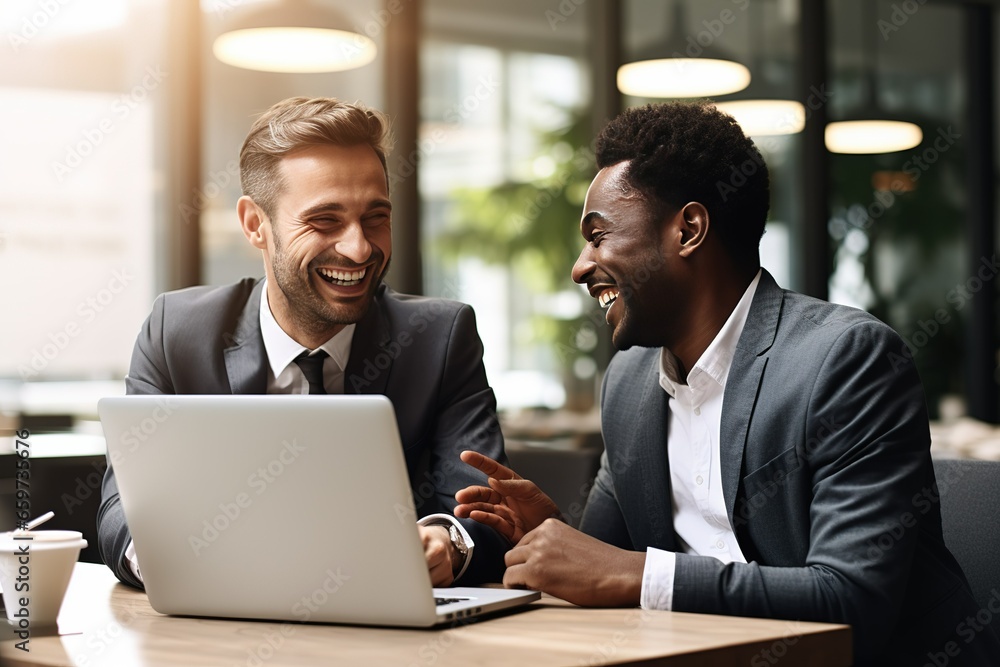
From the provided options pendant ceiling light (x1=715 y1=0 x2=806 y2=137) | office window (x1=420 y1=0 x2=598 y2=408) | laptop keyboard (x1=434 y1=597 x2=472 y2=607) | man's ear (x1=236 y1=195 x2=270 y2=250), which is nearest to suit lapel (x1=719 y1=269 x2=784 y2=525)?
laptop keyboard (x1=434 y1=597 x2=472 y2=607)

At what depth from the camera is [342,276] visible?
2.12 meters

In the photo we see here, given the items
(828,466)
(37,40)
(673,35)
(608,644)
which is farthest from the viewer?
(673,35)

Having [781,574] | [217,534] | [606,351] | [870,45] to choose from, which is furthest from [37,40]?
[870,45]

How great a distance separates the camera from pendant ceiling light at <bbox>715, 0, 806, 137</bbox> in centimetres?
571

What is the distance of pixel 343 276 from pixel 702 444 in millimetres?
717

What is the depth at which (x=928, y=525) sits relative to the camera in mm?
1726

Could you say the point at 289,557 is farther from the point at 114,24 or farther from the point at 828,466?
the point at 114,24

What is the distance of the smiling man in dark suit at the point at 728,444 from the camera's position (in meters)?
1.56

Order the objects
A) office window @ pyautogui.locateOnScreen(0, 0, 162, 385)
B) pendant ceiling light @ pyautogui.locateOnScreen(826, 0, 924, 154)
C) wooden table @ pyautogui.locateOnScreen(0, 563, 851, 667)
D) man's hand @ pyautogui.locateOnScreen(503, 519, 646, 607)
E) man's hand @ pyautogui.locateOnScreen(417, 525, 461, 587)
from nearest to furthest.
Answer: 1. wooden table @ pyautogui.locateOnScreen(0, 563, 851, 667)
2. man's hand @ pyautogui.locateOnScreen(503, 519, 646, 607)
3. man's hand @ pyautogui.locateOnScreen(417, 525, 461, 587)
4. office window @ pyautogui.locateOnScreen(0, 0, 162, 385)
5. pendant ceiling light @ pyautogui.locateOnScreen(826, 0, 924, 154)

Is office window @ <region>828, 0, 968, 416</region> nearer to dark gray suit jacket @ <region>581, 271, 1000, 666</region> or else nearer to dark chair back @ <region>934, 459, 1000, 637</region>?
dark chair back @ <region>934, 459, 1000, 637</region>

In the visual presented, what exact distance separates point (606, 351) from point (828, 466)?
11.7 ft

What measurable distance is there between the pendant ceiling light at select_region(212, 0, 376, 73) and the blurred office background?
4cm

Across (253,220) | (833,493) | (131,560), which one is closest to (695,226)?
(833,493)

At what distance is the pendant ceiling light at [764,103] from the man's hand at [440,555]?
4371 millimetres
